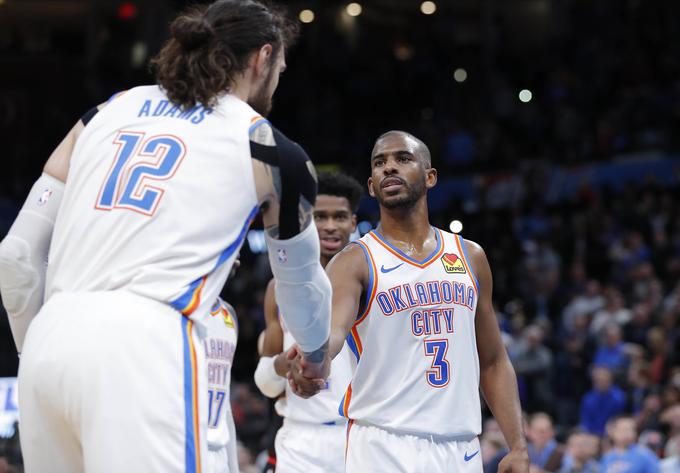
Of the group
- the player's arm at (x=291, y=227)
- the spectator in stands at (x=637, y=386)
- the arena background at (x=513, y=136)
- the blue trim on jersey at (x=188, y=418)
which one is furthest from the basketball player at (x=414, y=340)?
the spectator in stands at (x=637, y=386)

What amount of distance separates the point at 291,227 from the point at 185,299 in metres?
0.44

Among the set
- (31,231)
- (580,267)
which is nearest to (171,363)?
(31,231)

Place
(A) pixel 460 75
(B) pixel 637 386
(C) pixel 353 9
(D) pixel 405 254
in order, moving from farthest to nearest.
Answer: (C) pixel 353 9
(A) pixel 460 75
(B) pixel 637 386
(D) pixel 405 254

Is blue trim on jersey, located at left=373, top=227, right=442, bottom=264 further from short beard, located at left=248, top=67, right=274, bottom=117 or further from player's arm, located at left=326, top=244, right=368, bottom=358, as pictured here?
short beard, located at left=248, top=67, right=274, bottom=117

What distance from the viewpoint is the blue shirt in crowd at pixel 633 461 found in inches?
404

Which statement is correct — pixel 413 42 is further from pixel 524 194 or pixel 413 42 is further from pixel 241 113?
pixel 241 113

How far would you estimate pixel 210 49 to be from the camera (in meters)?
3.50

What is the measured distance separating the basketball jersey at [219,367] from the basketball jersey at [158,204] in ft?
4.59

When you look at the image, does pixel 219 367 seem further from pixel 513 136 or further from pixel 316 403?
pixel 513 136

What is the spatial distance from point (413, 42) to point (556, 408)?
55.5ft

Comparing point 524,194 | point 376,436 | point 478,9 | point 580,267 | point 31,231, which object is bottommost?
point 376,436

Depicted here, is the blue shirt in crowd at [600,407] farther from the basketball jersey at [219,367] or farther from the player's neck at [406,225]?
the basketball jersey at [219,367]

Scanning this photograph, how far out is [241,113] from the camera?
11.4 ft

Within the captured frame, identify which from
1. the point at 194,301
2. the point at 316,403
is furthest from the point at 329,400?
the point at 194,301
